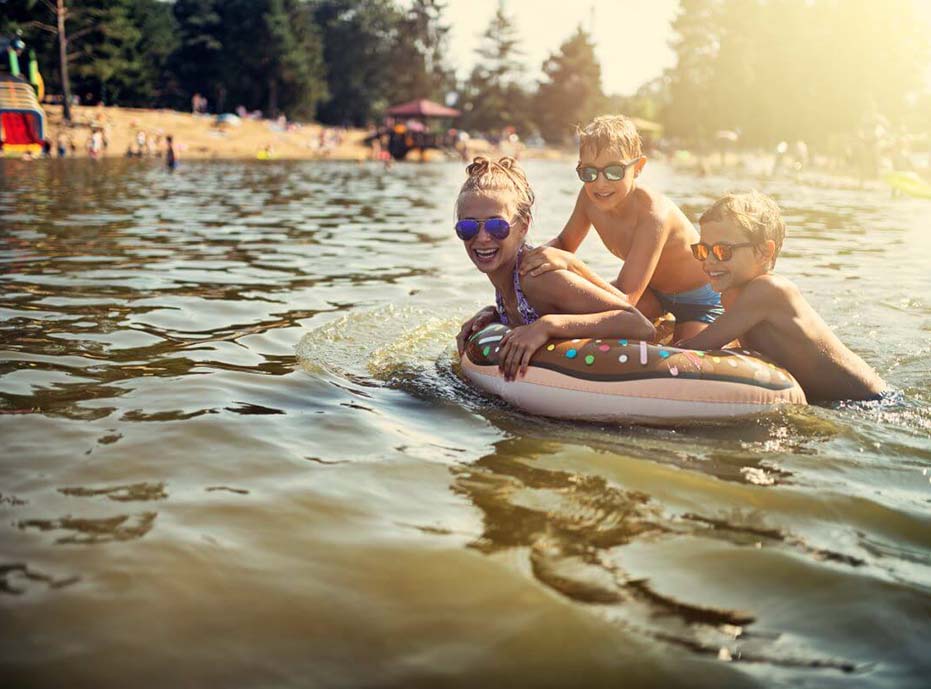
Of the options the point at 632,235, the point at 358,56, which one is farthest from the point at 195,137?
the point at 632,235

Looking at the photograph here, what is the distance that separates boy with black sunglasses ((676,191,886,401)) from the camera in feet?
15.4

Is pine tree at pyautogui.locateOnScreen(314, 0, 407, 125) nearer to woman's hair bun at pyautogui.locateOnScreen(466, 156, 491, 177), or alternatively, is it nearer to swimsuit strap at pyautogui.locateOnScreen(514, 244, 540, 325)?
woman's hair bun at pyautogui.locateOnScreen(466, 156, 491, 177)

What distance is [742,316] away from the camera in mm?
4734

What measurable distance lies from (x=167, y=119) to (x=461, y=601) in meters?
54.6

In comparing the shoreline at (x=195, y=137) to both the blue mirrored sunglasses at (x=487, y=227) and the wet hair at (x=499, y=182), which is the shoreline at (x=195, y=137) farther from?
the blue mirrored sunglasses at (x=487, y=227)

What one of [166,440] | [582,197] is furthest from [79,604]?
[582,197]

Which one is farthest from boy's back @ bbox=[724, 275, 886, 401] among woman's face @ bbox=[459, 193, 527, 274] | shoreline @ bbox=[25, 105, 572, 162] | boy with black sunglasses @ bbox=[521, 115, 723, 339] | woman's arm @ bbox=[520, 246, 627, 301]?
shoreline @ bbox=[25, 105, 572, 162]

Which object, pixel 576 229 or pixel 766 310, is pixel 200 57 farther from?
pixel 766 310

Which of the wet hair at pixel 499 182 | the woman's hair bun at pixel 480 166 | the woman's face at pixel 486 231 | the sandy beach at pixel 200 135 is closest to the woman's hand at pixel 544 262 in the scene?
the woman's face at pixel 486 231

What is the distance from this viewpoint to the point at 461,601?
2537mm

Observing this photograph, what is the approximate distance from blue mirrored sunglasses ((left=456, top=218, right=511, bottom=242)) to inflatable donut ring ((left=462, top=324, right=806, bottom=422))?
0.68 m

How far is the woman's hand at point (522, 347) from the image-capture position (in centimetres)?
466

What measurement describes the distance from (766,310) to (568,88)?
264 feet

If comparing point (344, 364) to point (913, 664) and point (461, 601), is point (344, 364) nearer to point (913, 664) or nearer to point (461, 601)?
point (461, 601)
